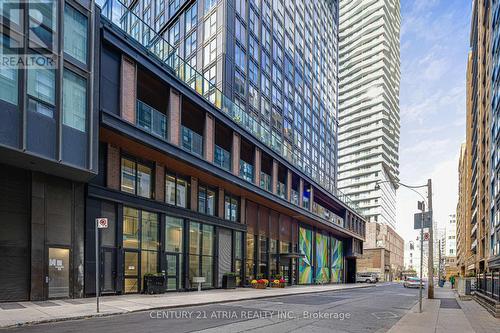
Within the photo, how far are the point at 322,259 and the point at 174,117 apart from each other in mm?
34229

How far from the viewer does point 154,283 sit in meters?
20.7

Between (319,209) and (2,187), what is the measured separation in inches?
1500

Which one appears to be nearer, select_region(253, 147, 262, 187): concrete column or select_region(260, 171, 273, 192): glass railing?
select_region(253, 147, 262, 187): concrete column

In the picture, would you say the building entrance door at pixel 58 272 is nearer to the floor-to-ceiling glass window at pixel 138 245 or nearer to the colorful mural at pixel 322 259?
the floor-to-ceiling glass window at pixel 138 245

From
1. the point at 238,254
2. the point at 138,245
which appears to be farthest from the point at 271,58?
the point at 138,245

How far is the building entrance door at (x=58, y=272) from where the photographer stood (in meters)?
16.0

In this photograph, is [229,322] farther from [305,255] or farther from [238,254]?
[305,255]

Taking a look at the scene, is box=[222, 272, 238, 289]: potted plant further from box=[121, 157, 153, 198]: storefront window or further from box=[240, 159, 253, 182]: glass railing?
box=[121, 157, 153, 198]: storefront window

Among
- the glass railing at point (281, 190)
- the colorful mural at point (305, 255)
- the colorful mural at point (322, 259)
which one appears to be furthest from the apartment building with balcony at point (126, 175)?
the colorful mural at point (322, 259)

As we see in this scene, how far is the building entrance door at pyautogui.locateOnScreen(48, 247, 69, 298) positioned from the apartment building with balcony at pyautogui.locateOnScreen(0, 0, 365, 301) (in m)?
0.05

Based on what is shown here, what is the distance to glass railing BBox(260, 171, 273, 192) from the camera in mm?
33766

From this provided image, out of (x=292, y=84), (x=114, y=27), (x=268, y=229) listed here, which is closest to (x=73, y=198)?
(x=114, y=27)

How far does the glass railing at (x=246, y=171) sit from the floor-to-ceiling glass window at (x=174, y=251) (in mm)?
7745

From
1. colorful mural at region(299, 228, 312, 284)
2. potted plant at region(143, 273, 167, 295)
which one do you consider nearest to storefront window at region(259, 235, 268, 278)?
colorful mural at region(299, 228, 312, 284)
